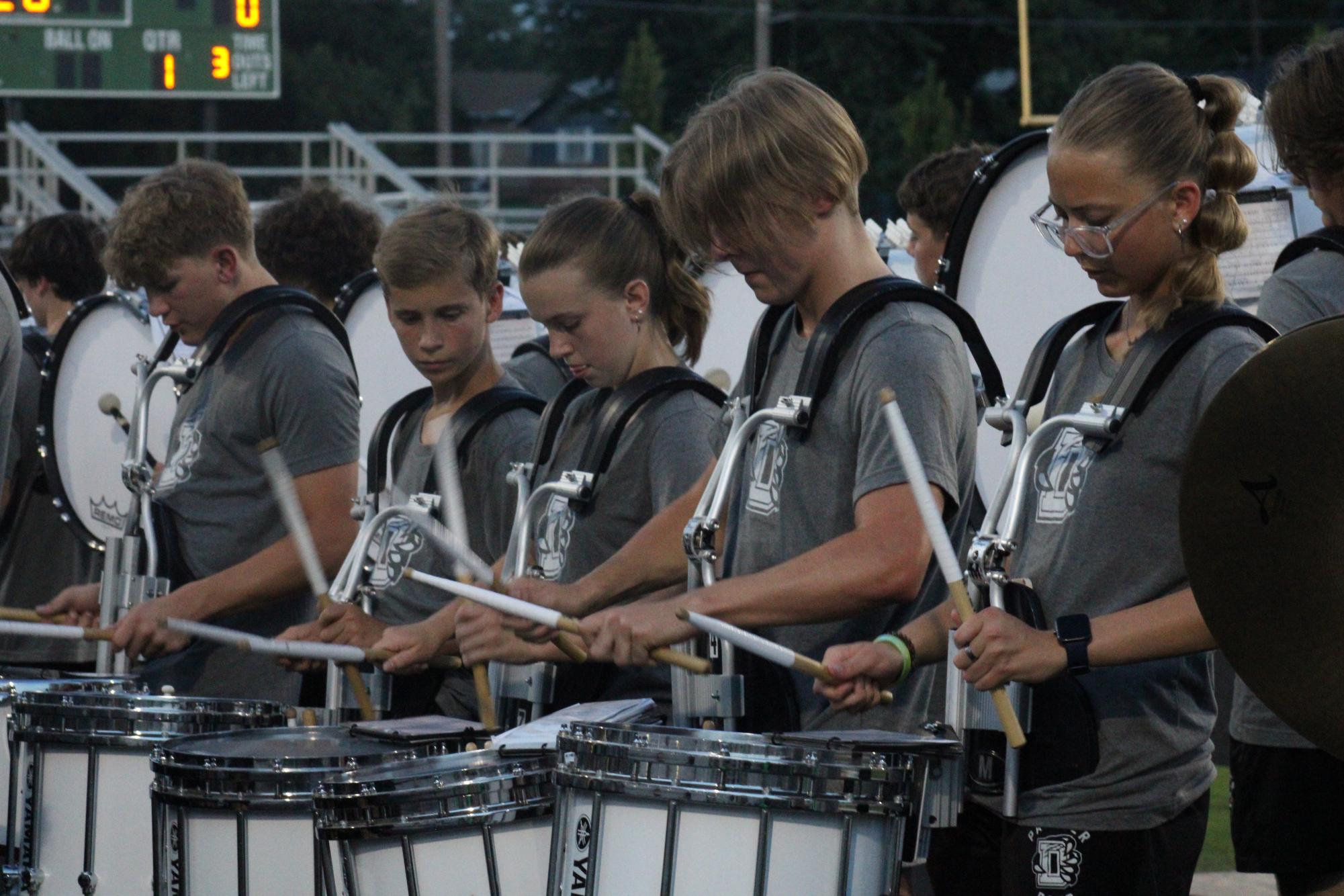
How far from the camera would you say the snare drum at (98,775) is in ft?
11.8

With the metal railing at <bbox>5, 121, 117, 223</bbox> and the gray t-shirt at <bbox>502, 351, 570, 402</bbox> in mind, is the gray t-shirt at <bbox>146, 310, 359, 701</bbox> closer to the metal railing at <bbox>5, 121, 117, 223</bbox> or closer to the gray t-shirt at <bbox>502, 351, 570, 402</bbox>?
the gray t-shirt at <bbox>502, 351, 570, 402</bbox>

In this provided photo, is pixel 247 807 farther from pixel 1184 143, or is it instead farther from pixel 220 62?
pixel 220 62

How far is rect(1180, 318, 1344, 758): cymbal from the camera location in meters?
2.05

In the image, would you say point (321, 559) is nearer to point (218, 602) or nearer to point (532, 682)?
point (218, 602)

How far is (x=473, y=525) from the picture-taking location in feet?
13.1

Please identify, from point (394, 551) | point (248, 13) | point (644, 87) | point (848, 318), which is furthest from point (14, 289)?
point (644, 87)

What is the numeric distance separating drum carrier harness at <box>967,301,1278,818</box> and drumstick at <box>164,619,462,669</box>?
133cm

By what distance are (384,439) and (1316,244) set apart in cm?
199

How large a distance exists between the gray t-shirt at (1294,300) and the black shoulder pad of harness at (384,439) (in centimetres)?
183

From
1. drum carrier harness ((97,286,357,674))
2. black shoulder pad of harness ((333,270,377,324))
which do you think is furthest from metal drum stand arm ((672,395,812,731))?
black shoulder pad of harness ((333,270,377,324))

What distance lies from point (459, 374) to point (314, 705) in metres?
1.00

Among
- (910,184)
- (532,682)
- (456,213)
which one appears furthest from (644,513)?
(910,184)

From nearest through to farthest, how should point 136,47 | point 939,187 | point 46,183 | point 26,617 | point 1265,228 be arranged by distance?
1. point 26,617
2. point 1265,228
3. point 939,187
4. point 136,47
5. point 46,183

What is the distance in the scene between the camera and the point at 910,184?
513 centimetres
